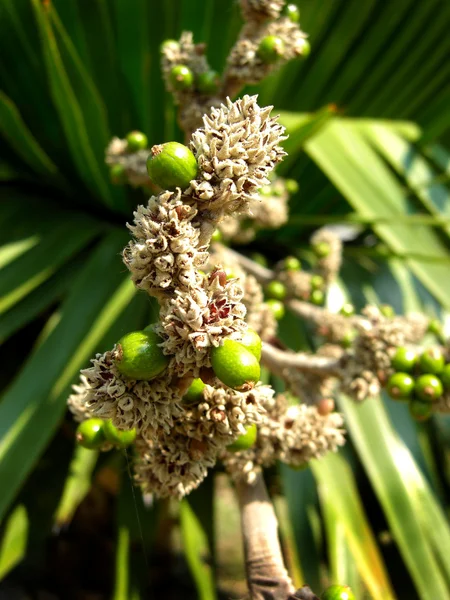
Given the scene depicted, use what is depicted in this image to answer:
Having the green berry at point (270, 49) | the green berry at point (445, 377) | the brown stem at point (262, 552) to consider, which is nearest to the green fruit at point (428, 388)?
the green berry at point (445, 377)

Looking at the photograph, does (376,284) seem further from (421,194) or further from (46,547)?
(46,547)

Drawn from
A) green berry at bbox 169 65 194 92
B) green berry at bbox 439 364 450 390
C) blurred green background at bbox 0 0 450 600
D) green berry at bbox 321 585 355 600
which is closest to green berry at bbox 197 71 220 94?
green berry at bbox 169 65 194 92

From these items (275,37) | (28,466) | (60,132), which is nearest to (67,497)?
(28,466)

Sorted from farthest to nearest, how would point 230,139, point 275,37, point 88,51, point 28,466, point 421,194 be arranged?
point 421,194, point 88,51, point 28,466, point 275,37, point 230,139

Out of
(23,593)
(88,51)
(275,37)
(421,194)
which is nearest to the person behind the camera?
(275,37)

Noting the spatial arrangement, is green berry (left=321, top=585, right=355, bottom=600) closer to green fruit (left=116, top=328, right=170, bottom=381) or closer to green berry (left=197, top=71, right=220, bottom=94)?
green fruit (left=116, top=328, right=170, bottom=381)

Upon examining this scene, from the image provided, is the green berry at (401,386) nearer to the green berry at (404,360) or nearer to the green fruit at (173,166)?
the green berry at (404,360)

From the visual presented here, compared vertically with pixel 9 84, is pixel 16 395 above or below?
below

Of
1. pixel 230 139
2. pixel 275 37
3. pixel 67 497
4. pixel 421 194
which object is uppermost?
pixel 421 194
